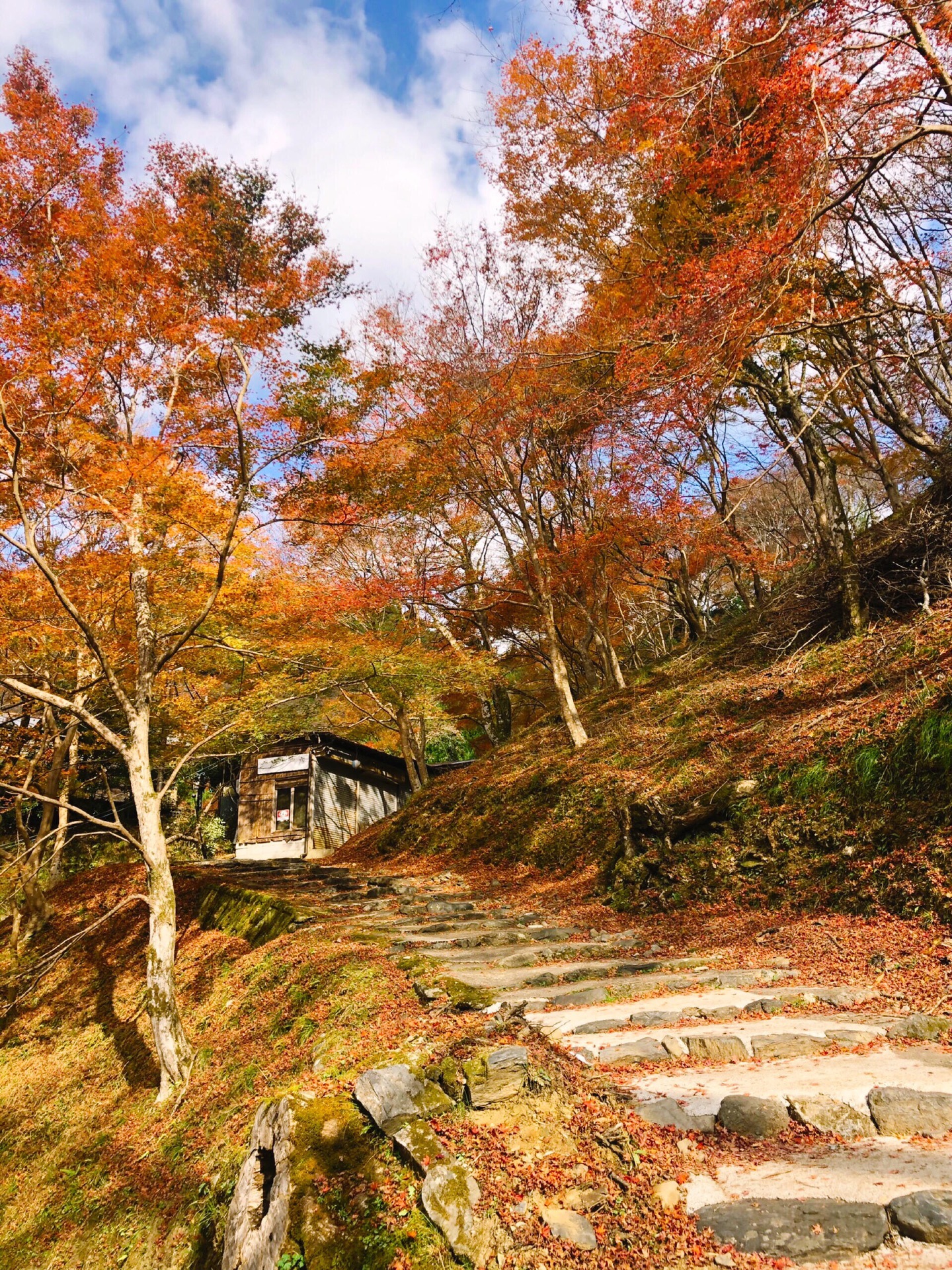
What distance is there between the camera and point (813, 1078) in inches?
137

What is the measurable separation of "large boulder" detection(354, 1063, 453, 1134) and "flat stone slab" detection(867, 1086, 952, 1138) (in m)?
2.22

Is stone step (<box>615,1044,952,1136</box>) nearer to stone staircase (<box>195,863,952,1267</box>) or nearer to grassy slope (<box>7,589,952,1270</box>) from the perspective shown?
stone staircase (<box>195,863,952,1267</box>)

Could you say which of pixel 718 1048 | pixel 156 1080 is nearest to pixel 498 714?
pixel 156 1080

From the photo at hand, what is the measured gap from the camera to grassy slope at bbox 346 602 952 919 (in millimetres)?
5914

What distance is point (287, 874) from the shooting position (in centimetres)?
1543

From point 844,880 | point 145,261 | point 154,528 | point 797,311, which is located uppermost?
point 145,261

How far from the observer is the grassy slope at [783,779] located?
233 inches

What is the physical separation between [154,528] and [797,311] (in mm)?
10002

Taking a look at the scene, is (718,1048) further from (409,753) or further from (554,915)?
(409,753)

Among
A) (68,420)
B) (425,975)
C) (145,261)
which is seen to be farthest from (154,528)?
(425,975)

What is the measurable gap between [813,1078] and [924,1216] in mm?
1327

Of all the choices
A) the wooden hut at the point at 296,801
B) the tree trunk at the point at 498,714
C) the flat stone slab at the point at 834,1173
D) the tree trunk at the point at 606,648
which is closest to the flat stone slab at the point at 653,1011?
the flat stone slab at the point at 834,1173

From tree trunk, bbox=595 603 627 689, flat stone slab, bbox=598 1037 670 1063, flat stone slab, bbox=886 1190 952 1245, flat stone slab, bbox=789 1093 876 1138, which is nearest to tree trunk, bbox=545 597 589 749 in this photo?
tree trunk, bbox=595 603 627 689

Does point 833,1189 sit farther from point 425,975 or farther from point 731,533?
point 731,533
